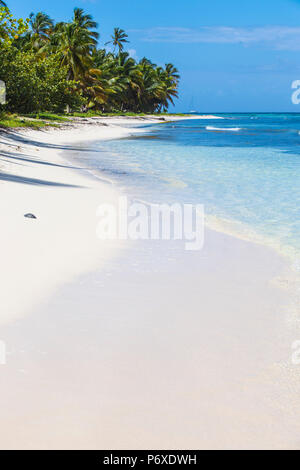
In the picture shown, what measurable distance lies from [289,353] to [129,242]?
2959 millimetres

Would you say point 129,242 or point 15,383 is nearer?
point 15,383

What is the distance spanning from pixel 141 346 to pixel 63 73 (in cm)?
3790

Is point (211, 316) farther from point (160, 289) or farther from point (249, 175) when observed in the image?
point (249, 175)

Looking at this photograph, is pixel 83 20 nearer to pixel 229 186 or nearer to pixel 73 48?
pixel 73 48

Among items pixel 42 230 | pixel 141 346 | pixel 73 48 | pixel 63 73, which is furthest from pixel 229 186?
pixel 73 48

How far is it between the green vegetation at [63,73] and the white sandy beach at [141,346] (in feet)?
21.2

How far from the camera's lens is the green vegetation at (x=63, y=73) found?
26.9m

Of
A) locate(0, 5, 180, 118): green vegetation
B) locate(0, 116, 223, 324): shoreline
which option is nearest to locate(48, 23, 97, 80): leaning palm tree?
locate(0, 5, 180, 118): green vegetation

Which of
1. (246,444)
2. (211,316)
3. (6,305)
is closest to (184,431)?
(246,444)

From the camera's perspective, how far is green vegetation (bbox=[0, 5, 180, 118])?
88.2 feet

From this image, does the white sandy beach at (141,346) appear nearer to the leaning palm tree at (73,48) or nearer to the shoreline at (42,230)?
the shoreline at (42,230)

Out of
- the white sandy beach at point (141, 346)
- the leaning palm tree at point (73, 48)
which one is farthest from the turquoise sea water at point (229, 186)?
the leaning palm tree at point (73, 48)
